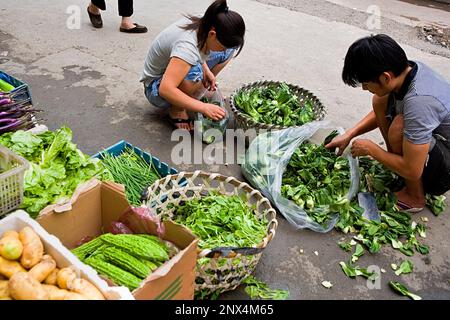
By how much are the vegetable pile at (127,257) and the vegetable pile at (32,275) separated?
0.21 metres

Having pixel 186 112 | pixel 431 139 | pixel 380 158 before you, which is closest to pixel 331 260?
pixel 380 158

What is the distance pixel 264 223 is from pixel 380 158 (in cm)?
86

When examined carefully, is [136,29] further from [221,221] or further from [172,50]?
[221,221]

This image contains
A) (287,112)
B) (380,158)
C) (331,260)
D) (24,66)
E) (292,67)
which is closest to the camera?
(331,260)

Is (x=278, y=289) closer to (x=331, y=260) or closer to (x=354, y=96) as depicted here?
(x=331, y=260)

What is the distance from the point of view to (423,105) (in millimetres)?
2295

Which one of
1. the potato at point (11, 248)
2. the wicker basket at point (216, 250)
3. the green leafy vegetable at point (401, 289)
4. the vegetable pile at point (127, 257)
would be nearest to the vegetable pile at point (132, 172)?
the wicker basket at point (216, 250)

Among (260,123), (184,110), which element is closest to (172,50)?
(184,110)

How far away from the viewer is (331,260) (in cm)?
239

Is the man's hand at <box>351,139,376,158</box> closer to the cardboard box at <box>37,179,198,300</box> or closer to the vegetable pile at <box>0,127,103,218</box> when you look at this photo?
the cardboard box at <box>37,179,198,300</box>

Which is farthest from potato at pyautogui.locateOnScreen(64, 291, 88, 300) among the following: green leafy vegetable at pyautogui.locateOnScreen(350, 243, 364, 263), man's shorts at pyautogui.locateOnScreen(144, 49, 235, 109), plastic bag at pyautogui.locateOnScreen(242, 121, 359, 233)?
man's shorts at pyautogui.locateOnScreen(144, 49, 235, 109)

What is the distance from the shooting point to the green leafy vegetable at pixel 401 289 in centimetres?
221

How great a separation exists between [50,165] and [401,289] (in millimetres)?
1902

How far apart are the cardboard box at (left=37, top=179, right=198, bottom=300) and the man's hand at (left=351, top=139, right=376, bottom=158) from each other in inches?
54.0
